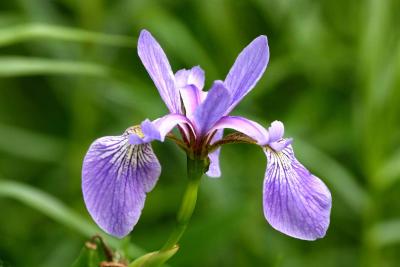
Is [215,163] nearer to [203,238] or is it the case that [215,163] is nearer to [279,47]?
[203,238]

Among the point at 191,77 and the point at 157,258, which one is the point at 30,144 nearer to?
the point at 191,77

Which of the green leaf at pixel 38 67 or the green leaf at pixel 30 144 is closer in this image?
the green leaf at pixel 38 67

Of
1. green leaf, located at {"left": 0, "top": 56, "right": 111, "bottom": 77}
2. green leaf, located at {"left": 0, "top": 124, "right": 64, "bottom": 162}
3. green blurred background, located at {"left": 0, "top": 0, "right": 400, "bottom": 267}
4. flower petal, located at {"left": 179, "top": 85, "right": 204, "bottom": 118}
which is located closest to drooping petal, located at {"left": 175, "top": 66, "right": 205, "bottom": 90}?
flower petal, located at {"left": 179, "top": 85, "right": 204, "bottom": 118}

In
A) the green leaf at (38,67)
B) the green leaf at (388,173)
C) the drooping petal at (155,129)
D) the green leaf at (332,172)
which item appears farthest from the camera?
the green leaf at (332,172)

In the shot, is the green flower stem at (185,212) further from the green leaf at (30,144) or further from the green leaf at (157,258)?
the green leaf at (30,144)

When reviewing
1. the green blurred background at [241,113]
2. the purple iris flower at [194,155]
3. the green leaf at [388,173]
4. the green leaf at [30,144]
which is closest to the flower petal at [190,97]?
the purple iris flower at [194,155]

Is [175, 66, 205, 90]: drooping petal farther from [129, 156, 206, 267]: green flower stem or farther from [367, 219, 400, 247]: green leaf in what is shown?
[367, 219, 400, 247]: green leaf

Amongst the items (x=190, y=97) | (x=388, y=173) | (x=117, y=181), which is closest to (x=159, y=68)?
(x=190, y=97)
